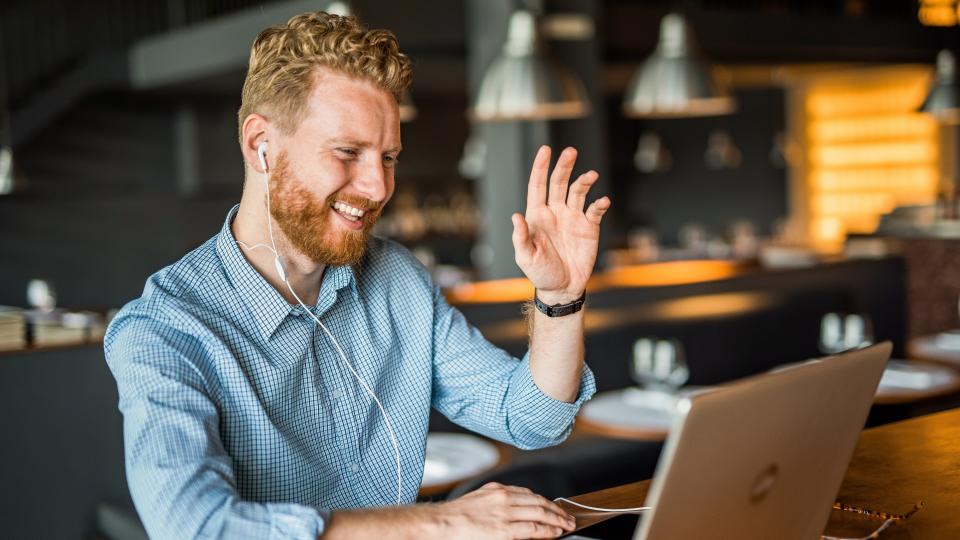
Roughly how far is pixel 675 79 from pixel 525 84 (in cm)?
90

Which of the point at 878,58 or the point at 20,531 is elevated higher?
the point at 878,58

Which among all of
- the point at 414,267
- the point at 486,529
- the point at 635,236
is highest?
the point at 414,267

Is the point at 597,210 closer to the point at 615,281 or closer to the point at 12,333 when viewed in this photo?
the point at 12,333

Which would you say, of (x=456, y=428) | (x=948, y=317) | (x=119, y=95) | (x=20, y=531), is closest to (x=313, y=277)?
(x=20, y=531)

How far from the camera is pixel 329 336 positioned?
5.44ft

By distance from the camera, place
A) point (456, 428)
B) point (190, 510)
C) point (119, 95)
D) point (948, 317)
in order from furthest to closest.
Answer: point (119, 95) < point (948, 317) < point (456, 428) < point (190, 510)

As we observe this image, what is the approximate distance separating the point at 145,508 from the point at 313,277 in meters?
0.53

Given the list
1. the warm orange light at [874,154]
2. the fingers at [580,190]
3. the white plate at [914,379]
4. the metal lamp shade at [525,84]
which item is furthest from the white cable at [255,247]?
the warm orange light at [874,154]

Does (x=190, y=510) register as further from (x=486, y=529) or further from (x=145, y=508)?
(x=486, y=529)

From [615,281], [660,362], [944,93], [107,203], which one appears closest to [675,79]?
[615,281]

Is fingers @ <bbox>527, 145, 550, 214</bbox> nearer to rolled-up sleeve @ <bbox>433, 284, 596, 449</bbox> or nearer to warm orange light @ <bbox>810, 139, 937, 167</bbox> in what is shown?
rolled-up sleeve @ <bbox>433, 284, 596, 449</bbox>

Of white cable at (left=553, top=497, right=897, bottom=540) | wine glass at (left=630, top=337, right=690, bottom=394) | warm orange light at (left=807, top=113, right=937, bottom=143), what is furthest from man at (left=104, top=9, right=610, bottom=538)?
warm orange light at (left=807, top=113, right=937, bottom=143)

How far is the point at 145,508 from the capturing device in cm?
123

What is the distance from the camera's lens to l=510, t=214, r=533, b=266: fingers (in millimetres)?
1456
